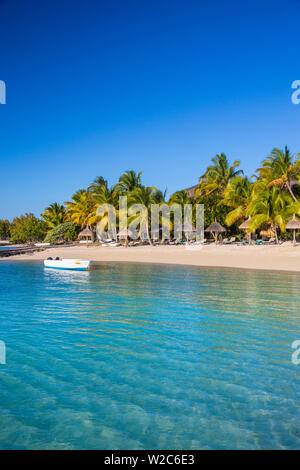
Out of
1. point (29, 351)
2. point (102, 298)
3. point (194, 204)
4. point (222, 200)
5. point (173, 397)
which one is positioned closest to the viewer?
point (173, 397)

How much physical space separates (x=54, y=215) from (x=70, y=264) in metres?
38.0

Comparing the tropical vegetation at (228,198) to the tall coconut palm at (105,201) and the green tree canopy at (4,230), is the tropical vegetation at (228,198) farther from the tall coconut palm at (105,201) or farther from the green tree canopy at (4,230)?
the green tree canopy at (4,230)

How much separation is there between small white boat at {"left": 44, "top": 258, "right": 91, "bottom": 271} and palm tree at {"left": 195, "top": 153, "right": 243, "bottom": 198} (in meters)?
23.3

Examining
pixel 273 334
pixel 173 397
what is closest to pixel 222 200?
pixel 273 334

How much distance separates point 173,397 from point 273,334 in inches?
162

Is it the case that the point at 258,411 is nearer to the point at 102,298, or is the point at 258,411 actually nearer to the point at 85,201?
the point at 102,298

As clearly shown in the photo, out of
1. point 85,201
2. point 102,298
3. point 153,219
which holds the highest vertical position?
point 85,201

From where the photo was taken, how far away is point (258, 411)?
4.77 metres

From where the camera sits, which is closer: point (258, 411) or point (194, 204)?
point (258, 411)

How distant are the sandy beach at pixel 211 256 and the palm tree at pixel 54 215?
854 inches

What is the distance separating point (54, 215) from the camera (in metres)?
60.5

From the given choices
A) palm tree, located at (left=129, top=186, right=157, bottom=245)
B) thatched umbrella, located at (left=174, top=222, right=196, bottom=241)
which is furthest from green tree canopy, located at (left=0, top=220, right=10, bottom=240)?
thatched umbrella, located at (left=174, top=222, right=196, bottom=241)
